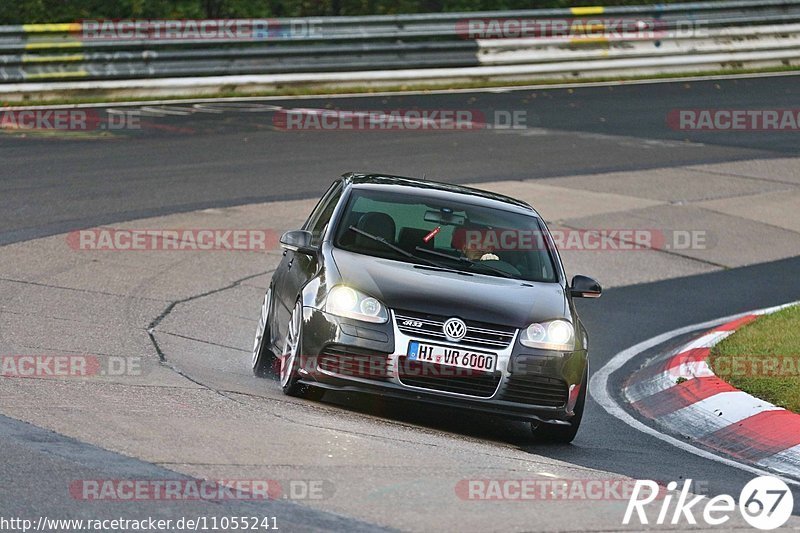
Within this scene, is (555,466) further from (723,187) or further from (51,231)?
(723,187)

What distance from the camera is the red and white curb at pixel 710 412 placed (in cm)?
875

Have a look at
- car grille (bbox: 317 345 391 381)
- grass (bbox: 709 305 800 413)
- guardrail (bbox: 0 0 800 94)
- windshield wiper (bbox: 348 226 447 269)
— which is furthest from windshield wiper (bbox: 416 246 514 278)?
guardrail (bbox: 0 0 800 94)

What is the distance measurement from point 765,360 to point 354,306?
12.6ft

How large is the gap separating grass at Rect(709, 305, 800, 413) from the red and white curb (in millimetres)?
116

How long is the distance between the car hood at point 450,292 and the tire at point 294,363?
1.35ft

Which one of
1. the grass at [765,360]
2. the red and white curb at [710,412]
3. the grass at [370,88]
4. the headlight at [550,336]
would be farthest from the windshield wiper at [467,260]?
the grass at [370,88]

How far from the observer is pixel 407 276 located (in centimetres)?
888

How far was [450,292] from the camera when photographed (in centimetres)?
868

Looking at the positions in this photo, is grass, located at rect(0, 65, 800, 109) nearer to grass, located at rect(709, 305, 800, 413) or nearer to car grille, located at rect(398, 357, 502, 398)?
grass, located at rect(709, 305, 800, 413)

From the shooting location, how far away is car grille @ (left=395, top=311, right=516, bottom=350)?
842 centimetres

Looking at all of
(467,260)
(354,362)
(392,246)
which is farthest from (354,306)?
(467,260)

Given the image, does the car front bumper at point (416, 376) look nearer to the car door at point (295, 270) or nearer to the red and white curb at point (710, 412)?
the car door at point (295, 270)

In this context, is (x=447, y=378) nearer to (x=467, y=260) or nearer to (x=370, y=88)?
(x=467, y=260)

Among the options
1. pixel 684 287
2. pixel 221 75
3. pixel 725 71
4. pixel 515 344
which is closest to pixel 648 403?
pixel 515 344
